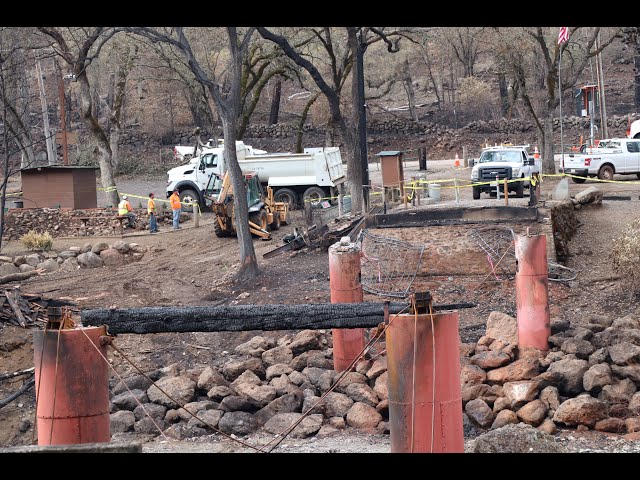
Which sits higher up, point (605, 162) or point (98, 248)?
→ point (605, 162)

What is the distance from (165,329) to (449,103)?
179 feet

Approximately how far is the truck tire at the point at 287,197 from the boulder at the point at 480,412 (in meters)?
21.1

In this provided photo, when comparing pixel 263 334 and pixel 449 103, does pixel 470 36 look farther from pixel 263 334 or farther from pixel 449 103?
pixel 263 334

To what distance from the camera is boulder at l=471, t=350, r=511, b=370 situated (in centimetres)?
1406

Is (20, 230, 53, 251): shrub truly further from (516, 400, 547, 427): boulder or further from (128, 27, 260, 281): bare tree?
(516, 400, 547, 427): boulder

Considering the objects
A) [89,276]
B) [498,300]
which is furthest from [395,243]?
[89,276]

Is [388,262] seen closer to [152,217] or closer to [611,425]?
[611,425]

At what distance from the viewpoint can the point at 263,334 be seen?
60.7 ft

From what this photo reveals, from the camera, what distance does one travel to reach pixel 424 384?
366 inches

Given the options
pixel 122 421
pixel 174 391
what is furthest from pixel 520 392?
pixel 122 421

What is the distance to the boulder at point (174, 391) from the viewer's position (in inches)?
553

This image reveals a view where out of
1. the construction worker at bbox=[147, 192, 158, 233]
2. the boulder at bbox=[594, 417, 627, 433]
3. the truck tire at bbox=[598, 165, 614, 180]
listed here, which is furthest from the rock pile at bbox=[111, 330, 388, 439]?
the truck tire at bbox=[598, 165, 614, 180]

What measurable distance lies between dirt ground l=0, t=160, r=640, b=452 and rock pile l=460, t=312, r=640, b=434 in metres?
0.41

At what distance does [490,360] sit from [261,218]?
15413 millimetres
